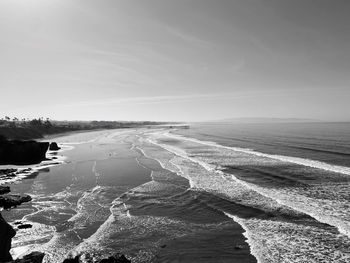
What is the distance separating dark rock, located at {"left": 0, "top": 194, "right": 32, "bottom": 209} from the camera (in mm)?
19473

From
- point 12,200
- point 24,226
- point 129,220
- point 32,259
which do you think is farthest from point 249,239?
point 12,200

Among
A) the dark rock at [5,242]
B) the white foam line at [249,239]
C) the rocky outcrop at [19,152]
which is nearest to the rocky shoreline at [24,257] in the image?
the dark rock at [5,242]

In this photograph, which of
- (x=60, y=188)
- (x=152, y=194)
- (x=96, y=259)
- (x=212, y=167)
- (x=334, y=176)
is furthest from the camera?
(x=212, y=167)

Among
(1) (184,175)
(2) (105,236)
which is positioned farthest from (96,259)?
(1) (184,175)

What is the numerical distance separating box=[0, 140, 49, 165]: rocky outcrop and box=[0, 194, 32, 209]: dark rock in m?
22.1

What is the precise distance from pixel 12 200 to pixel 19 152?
24.2 m

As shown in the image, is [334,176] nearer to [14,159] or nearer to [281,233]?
[281,233]

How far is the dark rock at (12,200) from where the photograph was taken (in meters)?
19.5

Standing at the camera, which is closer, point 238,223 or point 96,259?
point 96,259

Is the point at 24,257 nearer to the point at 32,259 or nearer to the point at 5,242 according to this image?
the point at 32,259

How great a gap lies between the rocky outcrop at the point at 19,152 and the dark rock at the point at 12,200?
22.1 meters

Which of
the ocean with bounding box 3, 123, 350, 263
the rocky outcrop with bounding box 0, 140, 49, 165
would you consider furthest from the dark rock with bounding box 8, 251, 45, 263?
the rocky outcrop with bounding box 0, 140, 49, 165

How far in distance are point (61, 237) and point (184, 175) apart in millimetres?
17597

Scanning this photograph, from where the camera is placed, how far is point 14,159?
41.3 m
